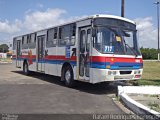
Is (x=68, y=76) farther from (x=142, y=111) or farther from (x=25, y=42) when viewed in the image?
(x=25, y=42)

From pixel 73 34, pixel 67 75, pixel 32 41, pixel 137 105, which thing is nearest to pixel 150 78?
pixel 67 75

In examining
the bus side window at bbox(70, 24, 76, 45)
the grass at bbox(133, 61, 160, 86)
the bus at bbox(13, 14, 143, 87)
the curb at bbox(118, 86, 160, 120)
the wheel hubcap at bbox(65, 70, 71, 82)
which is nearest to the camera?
the curb at bbox(118, 86, 160, 120)

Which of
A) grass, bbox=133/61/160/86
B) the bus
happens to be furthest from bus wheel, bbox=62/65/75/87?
grass, bbox=133/61/160/86

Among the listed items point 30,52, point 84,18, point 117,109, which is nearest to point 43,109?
point 117,109

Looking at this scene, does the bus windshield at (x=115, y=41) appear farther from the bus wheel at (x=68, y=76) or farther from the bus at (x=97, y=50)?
the bus wheel at (x=68, y=76)

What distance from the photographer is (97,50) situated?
11430 mm

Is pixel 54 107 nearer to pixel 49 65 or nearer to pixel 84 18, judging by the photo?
pixel 84 18

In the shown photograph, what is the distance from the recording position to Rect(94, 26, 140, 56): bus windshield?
11.5m

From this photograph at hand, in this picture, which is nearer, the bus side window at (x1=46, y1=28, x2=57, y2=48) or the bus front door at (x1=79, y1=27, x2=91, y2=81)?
the bus front door at (x1=79, y1=27, x2=91, y2=81)

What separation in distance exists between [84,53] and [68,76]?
1.95 meters

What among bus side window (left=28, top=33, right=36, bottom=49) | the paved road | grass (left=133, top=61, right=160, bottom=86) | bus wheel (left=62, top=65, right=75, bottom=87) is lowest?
the paved road

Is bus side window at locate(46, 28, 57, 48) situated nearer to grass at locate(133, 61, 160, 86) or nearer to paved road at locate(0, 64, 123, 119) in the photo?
paved road at locate(0, 64, 123, 119)

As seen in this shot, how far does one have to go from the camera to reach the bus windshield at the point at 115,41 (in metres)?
11.5

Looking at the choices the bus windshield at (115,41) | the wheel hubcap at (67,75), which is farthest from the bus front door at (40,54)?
the bus windshield at (115,41)
